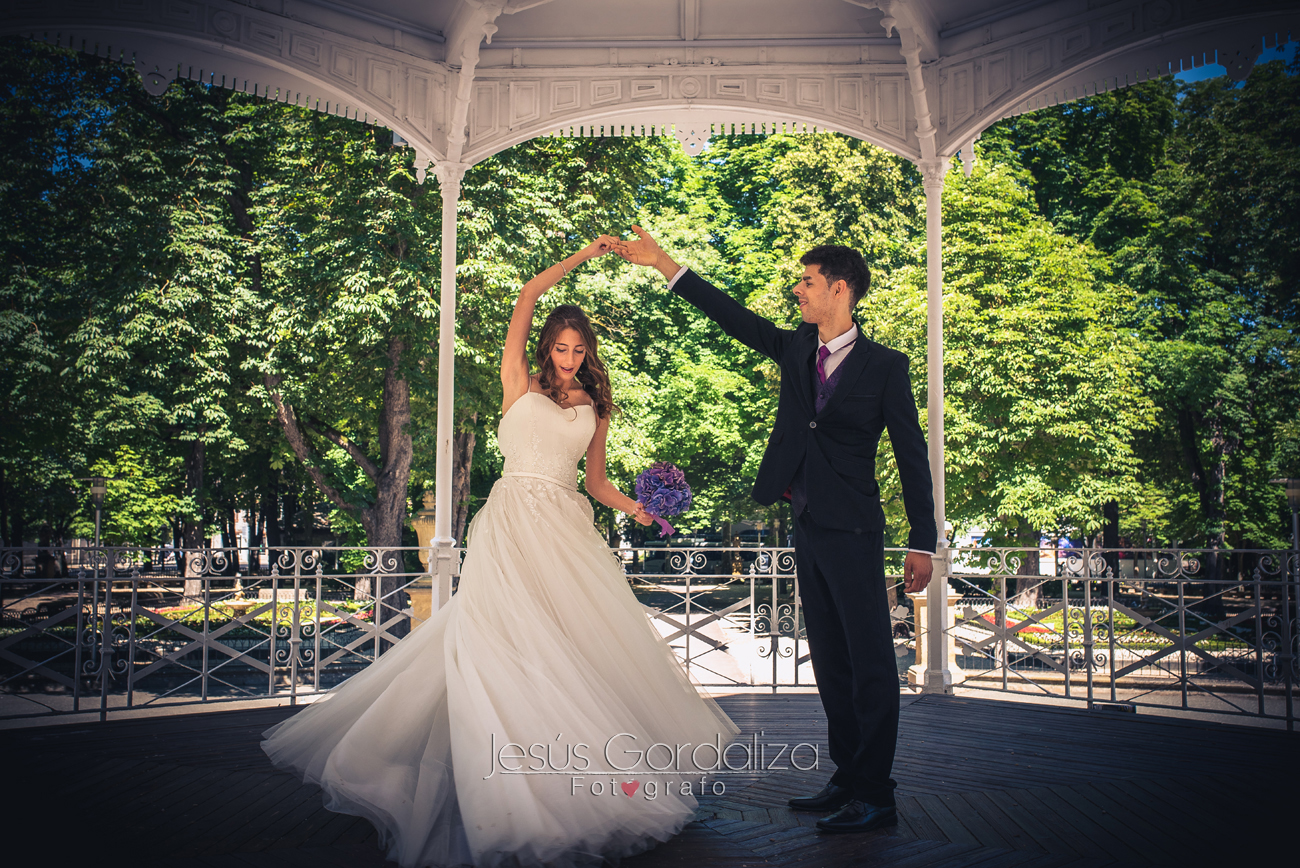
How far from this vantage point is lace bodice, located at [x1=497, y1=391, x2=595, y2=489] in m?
3.53

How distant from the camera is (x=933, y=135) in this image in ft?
21.3

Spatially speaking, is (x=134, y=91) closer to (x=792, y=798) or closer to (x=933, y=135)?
(x=933, y=135)

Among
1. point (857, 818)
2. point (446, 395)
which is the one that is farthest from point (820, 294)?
point (446, 395)

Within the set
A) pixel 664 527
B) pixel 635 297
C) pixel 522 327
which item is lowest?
pixel 664 527

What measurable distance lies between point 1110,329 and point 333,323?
534 inches

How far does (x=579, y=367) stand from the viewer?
3.73 m

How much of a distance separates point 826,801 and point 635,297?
13994mm

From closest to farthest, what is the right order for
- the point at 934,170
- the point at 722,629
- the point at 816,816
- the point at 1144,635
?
the point at 816,816 < the point at 934,170 < the point at 1144,635 < the point at 722,629

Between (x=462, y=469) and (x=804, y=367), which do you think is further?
(x=462, y=469)

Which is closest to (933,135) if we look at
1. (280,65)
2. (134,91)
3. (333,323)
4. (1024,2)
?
(1024,2)

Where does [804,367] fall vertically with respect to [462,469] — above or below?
above

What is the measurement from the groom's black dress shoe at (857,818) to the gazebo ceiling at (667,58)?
191 inches

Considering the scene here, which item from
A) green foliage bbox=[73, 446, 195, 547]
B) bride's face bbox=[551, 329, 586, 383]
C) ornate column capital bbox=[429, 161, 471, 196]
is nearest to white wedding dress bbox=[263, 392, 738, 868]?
bride's face bbox=[551, 329, 586, 383]

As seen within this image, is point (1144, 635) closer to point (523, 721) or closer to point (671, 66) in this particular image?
point (671, 66)
